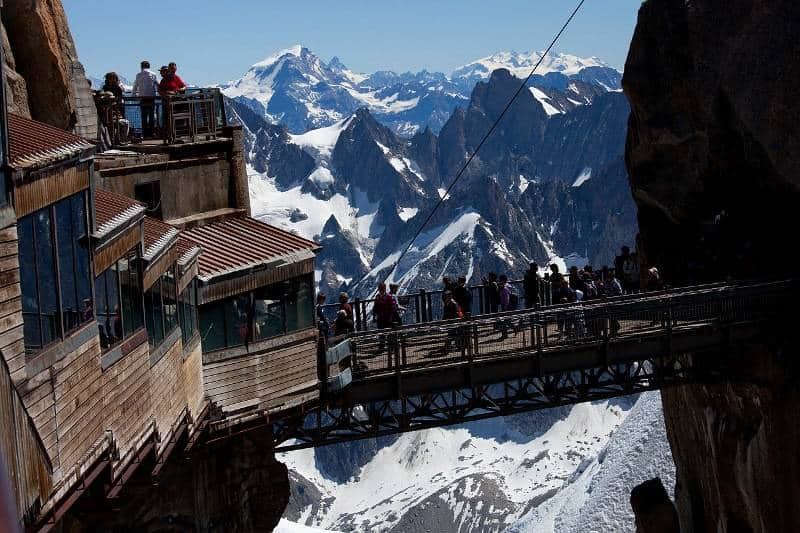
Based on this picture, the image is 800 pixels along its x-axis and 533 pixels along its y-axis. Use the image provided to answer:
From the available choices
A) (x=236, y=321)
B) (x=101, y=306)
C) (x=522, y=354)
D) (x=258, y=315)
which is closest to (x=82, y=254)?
(x=101, y=306)

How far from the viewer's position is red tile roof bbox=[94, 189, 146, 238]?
1590 cm

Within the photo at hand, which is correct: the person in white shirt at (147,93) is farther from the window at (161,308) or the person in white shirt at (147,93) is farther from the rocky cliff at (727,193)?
the rocky cliff at (727,193)

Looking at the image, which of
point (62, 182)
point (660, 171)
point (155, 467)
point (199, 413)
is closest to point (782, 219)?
point (660, 171)

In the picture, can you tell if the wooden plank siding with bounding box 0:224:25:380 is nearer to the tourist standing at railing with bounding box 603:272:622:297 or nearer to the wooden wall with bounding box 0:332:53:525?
the wooden wall with bounding box 0:332:53:525

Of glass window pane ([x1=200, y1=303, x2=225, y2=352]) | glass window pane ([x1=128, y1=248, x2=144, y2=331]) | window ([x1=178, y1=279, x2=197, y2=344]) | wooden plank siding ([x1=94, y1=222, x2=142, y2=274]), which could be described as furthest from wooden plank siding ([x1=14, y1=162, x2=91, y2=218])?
glass window pane ([x1=200, y1=303, x2=225, y2=352])

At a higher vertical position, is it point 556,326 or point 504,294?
point 504,294

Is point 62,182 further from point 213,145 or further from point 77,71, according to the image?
point 213,145

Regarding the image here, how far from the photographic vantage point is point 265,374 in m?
25.2

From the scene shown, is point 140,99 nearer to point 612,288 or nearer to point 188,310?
point 188,310

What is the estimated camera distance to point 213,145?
29594mm

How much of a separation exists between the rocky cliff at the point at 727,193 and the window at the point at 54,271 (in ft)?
81.6

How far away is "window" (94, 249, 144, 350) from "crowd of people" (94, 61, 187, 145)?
10.6 metres

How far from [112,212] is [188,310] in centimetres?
524

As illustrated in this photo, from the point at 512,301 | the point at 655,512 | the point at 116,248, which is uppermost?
the point at 116,248
